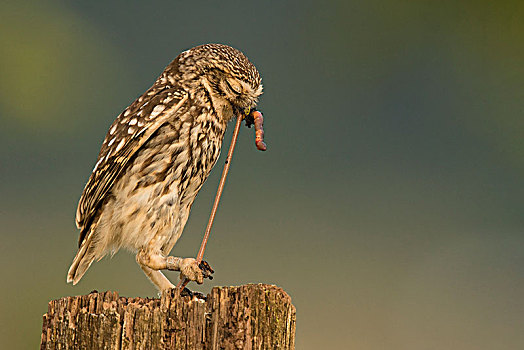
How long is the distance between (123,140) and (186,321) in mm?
1472

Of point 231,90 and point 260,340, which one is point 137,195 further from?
point 260,340

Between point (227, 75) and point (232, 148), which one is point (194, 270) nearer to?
point (232, 148)

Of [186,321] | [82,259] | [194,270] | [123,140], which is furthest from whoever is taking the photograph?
[82,259]

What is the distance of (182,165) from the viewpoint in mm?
3074

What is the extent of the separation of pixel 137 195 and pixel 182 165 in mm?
290

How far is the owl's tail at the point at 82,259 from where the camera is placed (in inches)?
125

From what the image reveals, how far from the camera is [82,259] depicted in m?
3.21

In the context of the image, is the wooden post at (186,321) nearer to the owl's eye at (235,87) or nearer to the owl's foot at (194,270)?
the owl's foot at (194,270)

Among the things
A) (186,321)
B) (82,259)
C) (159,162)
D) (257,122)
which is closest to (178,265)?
(159,162)

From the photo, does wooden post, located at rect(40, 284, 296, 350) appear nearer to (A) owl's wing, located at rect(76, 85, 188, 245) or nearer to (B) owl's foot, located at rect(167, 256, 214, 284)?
(B) owl's foot, located at rect(167, 256, 214, 284)

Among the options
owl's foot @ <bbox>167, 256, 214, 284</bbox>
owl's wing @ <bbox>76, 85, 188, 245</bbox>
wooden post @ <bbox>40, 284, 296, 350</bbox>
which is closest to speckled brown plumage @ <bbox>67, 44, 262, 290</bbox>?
owl's wing @ <bbox>76, 85, 188, 245</bbox>

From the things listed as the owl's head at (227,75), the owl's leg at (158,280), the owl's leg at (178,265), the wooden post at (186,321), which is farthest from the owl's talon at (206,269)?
the owl's head at (227,75)

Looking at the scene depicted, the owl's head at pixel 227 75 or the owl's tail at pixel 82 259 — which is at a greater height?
the owl's head at pixel 227 75

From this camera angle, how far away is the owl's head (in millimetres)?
3139
